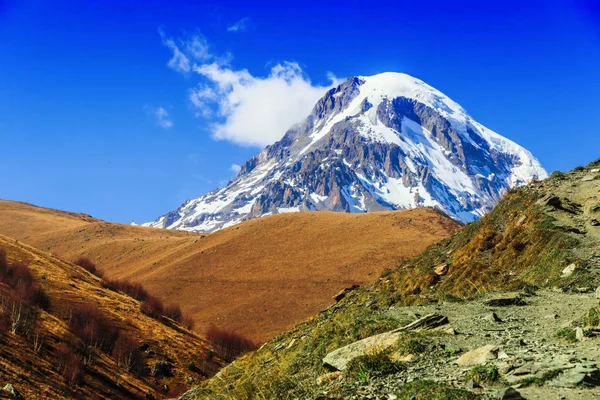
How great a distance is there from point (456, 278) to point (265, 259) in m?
45.5

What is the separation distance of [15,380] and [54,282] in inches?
711

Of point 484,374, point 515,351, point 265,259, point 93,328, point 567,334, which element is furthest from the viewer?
point 265,259

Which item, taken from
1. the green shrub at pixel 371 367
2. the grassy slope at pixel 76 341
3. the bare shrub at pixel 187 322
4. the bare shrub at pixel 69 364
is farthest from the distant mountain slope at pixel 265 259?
the green shrub at pixel 371 367

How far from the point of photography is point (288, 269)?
5803 cm

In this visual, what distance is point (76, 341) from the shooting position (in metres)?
27.5

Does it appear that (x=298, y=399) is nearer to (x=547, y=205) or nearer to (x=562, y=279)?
(x=562, y=279)

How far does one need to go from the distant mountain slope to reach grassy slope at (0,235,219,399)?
30.5 feet

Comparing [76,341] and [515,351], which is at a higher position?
[515,351]

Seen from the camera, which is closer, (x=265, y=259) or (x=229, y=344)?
(x=229, y=344)

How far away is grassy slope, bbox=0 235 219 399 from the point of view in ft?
69.5

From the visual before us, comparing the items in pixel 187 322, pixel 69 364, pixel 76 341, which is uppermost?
pixel 187 322

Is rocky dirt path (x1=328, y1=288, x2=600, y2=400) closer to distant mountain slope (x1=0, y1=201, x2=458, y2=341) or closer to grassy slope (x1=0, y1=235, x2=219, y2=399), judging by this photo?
grassy slope (x1=0, y1=235, x2=219, y2=399)

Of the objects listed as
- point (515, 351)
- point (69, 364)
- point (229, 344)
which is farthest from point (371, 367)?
point (229, 344)

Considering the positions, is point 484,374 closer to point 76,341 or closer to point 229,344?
point 76,341
